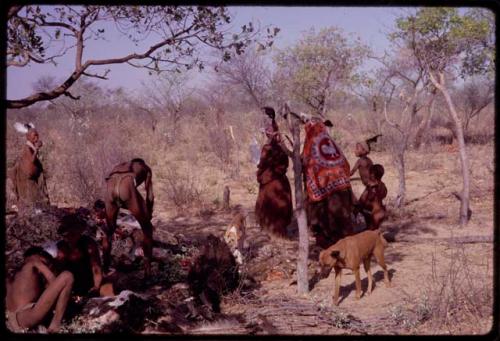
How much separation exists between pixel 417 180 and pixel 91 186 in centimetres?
864

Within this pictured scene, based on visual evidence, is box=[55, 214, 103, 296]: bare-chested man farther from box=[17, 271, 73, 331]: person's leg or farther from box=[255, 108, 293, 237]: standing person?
box=[255, 108, 293, 237]: standing person

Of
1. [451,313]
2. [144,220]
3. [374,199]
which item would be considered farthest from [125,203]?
[451,313]

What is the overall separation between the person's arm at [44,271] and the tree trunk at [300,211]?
8.86 ft

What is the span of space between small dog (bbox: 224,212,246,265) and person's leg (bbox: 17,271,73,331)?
8.11 ft

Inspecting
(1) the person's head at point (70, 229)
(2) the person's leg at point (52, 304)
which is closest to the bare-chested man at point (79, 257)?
(1) the person's head at point (70, 229)

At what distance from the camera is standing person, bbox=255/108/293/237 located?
328 inches

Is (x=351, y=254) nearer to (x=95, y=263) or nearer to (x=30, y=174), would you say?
(x=95, y=263)

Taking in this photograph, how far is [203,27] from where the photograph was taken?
562 cm

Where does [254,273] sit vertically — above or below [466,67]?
below

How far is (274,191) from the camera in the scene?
8.38m

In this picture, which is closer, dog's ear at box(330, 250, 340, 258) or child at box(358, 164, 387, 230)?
dog's ear at box(330, 250, 340, 258)

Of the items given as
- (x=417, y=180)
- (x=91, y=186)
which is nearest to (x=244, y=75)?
(x=417, y=180)

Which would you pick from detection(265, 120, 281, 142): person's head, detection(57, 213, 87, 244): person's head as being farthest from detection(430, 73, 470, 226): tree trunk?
detection(57, 213, 87, 244): person's head

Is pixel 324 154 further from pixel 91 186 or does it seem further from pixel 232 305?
pixel 91 186
